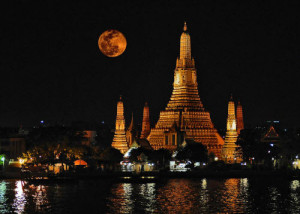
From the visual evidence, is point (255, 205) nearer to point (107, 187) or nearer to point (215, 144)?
point (107, 187)

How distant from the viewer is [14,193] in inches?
2670

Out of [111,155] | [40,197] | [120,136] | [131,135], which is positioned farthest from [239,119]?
[40,197]

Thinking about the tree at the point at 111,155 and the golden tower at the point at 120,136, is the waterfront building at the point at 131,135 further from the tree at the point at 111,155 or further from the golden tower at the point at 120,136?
the tree at the point at 111,155

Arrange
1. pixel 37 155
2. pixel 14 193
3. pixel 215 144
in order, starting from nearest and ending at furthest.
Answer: pixel 14 193
pixel 37 155
pixel 215 144

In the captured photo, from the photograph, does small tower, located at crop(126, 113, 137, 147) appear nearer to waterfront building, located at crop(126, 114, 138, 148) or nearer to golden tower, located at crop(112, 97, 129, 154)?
waterfront building, located at crop(126, 114, 138, 148)

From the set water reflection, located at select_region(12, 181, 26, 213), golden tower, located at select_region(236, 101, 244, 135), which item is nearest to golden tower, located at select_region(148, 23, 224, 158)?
golden tower, located at select_region(236, 101, 244, 135)

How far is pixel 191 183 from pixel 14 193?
63.6ft

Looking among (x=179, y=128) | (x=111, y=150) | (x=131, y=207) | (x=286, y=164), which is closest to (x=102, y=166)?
(x=111, y=150)

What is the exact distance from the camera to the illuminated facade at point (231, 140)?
100 m

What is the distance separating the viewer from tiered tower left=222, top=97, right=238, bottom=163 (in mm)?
100375

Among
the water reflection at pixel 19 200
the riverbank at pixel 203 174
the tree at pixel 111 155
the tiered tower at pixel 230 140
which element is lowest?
the water reflection at pixel 19 200

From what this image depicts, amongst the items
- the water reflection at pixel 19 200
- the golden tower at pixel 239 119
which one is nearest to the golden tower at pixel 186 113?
the golden tower at pixel 239 119

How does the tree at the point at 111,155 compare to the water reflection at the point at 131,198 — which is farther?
the tree at the point at 111,155

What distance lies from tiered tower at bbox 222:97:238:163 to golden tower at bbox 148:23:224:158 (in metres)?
1.33
